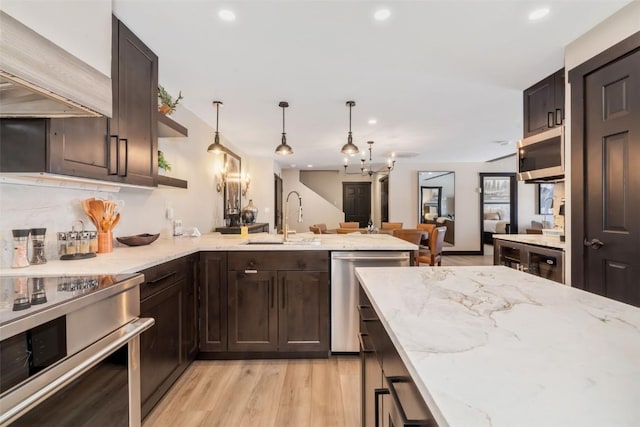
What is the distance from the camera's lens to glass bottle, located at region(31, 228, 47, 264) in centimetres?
159

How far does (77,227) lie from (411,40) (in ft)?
8.68

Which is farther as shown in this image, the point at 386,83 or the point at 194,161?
the point at 194,161

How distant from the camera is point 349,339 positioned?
256cm

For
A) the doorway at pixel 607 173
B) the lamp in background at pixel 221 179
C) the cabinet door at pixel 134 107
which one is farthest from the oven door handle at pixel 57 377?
the lamp in background at pixel 221 179

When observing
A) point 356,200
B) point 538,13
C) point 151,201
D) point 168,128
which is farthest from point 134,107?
point 356,200

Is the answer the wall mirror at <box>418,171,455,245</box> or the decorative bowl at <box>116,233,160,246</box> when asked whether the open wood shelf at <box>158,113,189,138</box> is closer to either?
the decorative bowl at <box>116,233,160,246</box>

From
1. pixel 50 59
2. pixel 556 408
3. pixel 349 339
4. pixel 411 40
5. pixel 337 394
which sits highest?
pixel 411 40

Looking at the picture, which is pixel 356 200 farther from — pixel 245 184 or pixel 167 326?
pixel 167 326

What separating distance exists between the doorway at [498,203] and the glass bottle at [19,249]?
8.58m

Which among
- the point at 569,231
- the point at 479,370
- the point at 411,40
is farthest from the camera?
the point at 569,231

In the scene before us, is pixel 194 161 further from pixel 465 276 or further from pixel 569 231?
pixel 569 231

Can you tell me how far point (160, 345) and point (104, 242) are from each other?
0.79m

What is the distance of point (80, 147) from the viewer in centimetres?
167

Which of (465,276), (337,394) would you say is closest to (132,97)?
(465,276)
